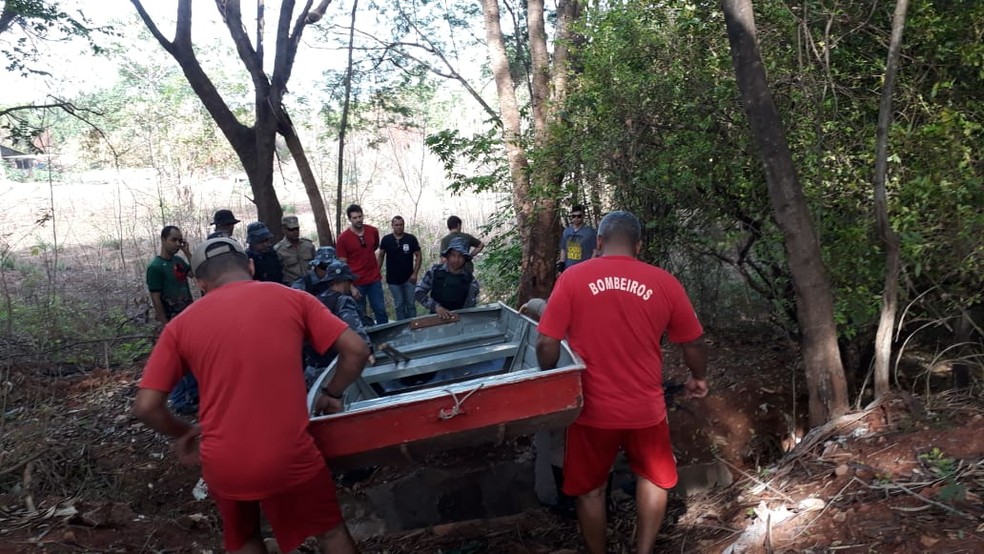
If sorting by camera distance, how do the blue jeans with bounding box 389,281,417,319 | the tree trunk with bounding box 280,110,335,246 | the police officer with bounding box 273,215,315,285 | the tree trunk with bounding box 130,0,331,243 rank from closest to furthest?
the police officer with bounding box 273,215,315,285 < the blue jeans with bounding box 389,281,417,319 < the tree trunk with bounding box 130,0,331,243 < the tree trunk with bounding box 280,110,335,246

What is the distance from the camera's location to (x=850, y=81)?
182 inches

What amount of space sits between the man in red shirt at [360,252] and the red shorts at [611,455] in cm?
484

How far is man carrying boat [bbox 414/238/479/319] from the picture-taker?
6.51 m

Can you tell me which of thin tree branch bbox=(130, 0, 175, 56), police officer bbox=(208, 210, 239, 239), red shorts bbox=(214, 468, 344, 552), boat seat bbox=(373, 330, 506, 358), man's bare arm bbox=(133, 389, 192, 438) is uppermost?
thin tree branch bbox=(130, 0, 175, 56)

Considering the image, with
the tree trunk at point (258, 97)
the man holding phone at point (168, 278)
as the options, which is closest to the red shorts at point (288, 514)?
the man holding phone at point (168, 278)

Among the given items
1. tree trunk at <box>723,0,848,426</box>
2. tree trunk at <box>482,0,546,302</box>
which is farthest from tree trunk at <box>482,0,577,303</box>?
tree trunk at <box>723,0,848,426</box>

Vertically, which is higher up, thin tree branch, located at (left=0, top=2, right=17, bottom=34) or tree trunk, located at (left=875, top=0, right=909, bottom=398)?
thin tree branch, located at (left=0, top=2, right=17, bottom=34)

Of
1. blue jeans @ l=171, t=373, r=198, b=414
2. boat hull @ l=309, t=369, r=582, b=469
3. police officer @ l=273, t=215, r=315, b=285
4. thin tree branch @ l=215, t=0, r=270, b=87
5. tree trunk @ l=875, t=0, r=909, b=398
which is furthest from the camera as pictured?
thin tree branch @ l=215, t=0, r=270, b=87

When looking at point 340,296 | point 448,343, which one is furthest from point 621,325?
point 448,343

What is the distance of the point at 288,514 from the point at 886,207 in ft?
11.2

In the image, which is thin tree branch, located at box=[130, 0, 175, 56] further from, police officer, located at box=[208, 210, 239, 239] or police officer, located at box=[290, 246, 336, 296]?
police officer, located at box=[290, 246, 336, 296]

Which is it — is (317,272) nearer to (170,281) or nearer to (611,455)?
(170,281)

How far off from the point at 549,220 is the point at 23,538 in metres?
5.91

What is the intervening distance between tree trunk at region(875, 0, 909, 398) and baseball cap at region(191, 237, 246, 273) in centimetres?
329
